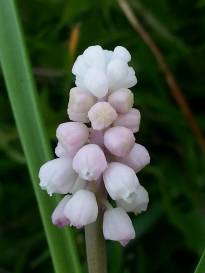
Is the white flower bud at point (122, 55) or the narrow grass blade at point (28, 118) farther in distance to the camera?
the narrow grass blade at point (28, 118)

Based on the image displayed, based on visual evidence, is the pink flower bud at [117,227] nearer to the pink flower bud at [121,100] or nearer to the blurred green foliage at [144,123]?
the pink flower bud at [121,100]

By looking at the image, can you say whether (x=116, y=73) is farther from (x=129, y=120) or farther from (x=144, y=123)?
(x=144, y=123)

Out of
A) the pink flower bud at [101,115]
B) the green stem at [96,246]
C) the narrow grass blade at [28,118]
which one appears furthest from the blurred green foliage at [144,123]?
the pink flower bud at [101,115]

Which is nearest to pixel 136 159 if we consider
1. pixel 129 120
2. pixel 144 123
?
pixel 129 120

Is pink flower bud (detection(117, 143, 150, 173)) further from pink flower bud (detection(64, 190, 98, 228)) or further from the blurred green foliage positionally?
the blurred green foliage

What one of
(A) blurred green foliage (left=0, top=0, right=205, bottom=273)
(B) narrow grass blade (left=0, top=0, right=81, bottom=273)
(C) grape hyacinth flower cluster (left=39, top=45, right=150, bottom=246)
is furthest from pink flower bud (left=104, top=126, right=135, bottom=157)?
(A) blurred green foliage (left=0, top=0, right=205, bottom=273)
